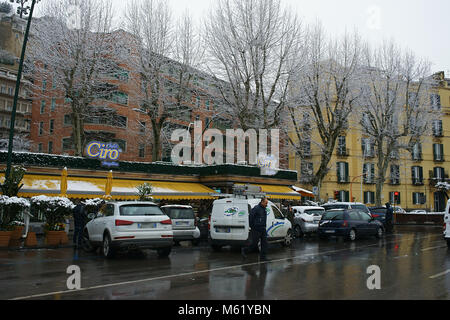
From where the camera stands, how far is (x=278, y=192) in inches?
1170

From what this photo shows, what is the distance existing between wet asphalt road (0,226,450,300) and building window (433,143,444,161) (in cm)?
5023

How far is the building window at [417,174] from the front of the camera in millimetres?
57812

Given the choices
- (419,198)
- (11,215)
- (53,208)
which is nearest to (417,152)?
(419,198)

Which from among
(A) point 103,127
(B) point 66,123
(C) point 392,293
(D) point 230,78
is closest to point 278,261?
(C) point 392,293

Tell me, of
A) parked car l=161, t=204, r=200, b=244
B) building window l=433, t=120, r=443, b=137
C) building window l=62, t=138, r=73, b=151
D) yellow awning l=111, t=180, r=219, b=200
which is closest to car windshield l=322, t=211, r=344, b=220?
yellow awning l=111, t=180, r=219, b=200

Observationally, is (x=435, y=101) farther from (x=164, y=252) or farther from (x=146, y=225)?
(x=146, y=225)

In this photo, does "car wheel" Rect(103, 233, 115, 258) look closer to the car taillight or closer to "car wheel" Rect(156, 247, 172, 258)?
the car taillight

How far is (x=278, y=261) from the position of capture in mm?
11836

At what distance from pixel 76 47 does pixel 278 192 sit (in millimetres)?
16206

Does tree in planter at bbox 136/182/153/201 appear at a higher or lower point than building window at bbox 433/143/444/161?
lower

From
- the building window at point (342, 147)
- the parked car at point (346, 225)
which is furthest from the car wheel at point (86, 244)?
the building window at point (342, 147)

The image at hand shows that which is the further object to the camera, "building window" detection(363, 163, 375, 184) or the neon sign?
"building window" detection(363, 163, 375, 184)

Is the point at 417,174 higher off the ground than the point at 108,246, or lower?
higher

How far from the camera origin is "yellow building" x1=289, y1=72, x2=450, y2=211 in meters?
54.0
